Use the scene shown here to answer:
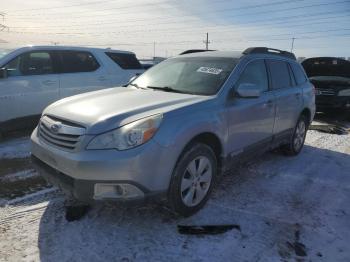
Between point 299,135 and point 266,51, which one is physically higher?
point 266,51

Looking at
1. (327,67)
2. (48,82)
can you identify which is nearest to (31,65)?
(48,82)

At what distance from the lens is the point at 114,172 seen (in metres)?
3.29

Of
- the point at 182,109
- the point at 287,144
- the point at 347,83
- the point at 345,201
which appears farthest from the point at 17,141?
the point at 347,83

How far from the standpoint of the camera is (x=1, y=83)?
6.41 metres

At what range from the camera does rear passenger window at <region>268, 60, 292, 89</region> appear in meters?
5.52

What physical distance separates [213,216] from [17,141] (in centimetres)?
414

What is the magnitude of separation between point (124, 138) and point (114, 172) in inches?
12.0

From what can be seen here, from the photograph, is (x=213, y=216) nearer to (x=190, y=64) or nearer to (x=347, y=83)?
(x=190, y=64)

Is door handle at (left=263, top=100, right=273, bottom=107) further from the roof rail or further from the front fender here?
the front fender

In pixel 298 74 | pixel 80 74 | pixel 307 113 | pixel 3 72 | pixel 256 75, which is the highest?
pixel 256 75

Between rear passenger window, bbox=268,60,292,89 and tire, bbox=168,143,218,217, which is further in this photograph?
rear passenger window, bbox=268,60,292,89

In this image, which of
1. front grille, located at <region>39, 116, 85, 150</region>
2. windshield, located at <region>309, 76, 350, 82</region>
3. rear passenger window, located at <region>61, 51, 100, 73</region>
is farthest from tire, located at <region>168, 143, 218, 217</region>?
windshield, located at <region>309, 76, 350, 82</region>

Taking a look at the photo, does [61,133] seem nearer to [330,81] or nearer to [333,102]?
[333,102]

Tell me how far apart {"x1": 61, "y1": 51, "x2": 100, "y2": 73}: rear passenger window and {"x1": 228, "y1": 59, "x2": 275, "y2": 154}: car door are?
4.00 m
